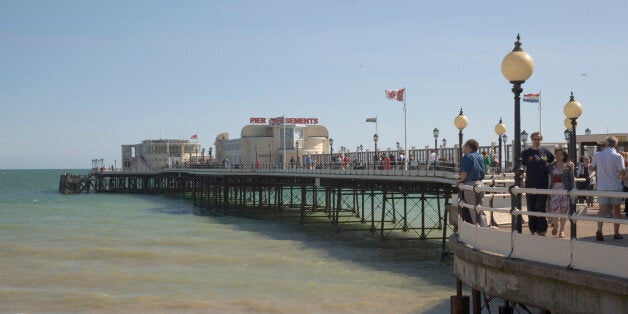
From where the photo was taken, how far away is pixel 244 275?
21.1 metres

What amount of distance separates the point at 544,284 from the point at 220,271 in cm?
1668

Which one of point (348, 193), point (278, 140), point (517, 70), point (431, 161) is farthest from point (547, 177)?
point (278, 140)

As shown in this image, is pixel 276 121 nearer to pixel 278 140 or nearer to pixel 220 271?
pixel 278 140

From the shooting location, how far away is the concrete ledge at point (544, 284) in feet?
18.5

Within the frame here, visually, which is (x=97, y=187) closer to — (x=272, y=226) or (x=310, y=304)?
(x=272, y=226)

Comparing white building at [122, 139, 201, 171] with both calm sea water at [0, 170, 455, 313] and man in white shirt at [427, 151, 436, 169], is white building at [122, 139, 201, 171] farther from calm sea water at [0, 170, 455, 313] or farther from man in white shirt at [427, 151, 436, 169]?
man in white shirt at [427, 151, 436, 169]

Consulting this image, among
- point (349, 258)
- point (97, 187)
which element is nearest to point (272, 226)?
point (349, 258)

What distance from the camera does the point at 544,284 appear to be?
6.31 m

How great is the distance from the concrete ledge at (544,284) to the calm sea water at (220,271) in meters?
8.33

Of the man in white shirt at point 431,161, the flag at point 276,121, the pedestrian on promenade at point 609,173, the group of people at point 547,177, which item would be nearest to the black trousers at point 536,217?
the group of people at point 547,177

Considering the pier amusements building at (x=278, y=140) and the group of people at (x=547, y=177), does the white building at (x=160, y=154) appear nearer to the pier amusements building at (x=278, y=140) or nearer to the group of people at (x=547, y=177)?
the pier amusements building at (x=278, y=140)

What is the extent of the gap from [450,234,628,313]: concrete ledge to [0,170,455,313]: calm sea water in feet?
27.3

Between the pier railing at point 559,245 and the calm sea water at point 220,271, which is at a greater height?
the pier railing at point 559,245

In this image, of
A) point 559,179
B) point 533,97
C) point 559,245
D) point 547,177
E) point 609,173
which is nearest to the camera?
point 559,245
